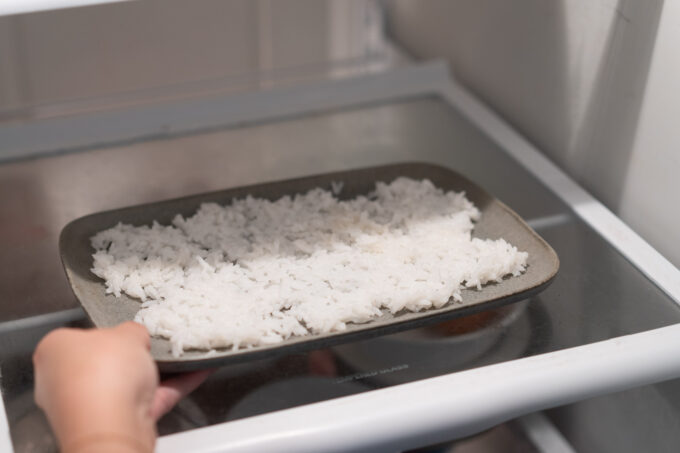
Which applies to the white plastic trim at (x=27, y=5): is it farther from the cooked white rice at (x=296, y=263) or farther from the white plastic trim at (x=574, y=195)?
the white plastic trim at (x=574, y=195)

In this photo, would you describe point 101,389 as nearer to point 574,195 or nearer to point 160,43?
point 574,195

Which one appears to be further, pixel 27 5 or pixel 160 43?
pixel 160 43

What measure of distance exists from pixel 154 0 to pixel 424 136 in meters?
0.52

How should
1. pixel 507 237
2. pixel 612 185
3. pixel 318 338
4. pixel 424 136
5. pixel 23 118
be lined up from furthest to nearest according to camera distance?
pixel 23 118 → pixel 424 136 → pixel 612 185 → pixel 507 237 → pixel 318 338

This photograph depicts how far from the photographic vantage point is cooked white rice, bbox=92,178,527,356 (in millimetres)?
685

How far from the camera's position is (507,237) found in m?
0.82

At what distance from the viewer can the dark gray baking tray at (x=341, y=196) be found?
66 centimetres

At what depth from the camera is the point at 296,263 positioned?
77cm

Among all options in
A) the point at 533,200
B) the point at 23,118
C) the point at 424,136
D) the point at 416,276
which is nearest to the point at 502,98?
the point at 424,136

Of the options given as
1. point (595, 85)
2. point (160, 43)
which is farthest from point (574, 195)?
point (160, 43)

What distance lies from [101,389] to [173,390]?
99 mm

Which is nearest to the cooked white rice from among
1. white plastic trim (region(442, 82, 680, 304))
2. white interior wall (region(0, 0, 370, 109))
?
white plastic trim (region(442, 82, 680, 304))

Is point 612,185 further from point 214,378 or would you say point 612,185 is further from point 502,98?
point 214,378

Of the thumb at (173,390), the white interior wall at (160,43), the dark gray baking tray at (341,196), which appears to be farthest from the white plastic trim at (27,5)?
the white interior wall at (160,43)
